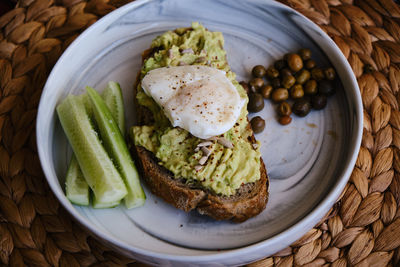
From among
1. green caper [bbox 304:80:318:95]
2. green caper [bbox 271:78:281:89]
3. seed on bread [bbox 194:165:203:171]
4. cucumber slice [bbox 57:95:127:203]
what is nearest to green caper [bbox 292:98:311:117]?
green caper [bbox 304:80:318:95]

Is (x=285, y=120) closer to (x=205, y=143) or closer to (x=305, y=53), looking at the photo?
(x=305, y=53)

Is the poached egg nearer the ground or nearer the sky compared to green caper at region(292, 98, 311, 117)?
nearer the sky

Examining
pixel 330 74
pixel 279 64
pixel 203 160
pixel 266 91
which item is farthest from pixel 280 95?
pixel 203 160

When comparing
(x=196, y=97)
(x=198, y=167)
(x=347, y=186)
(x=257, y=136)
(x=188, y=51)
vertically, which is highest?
(x=188, y=51)

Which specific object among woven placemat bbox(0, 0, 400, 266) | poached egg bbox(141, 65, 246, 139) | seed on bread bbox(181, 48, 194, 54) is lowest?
woven placemat bbox(0, 0, 400, 266)

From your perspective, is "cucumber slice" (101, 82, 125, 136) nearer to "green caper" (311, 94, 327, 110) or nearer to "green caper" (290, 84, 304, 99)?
"green caper" (290, 84, 304, 99)
